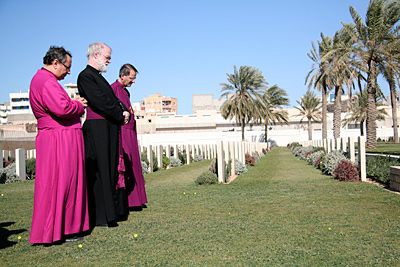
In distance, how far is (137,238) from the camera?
4711 millimetres

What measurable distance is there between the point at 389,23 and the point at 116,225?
2081 centimetres

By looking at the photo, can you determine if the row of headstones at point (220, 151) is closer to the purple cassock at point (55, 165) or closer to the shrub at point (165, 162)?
the shrub at point (165, 162)

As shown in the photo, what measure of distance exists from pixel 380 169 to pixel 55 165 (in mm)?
9748

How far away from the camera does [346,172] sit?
1182 centimetres

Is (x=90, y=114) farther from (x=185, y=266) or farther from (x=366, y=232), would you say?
(x=366, y=232)

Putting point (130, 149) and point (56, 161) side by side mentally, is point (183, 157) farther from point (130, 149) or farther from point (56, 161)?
point (56, 161)

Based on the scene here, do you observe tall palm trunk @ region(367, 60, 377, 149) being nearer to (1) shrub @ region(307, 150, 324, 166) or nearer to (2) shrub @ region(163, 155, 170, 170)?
(1) shrub @ region(307, 150, 324, 166)

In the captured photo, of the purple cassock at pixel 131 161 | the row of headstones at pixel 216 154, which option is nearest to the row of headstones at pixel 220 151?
the row of headstones at pixel 216 154

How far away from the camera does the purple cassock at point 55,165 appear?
4.45 m

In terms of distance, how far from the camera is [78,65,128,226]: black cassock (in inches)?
208

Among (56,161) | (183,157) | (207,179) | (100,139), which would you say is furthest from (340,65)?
(56,161)

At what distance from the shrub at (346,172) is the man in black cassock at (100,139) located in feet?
26.8

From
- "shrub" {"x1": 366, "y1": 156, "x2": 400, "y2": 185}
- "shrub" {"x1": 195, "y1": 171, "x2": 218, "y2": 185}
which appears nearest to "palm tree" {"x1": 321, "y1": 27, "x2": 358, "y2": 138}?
"shrub" {"x1": 366, "y1": 156, "x2": 400, "y2": 185}

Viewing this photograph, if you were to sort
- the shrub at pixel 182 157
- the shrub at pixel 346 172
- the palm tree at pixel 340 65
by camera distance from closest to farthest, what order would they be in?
the shrub at pixel 346 172
the palm tree at pixel 340 65
the shrub at pixel 182 157
